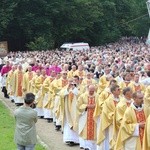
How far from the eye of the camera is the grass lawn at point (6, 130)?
13691mm

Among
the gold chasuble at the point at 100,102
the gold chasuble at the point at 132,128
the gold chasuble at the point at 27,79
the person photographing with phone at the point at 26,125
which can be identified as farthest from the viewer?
the gold chasuble at the point at 27,79

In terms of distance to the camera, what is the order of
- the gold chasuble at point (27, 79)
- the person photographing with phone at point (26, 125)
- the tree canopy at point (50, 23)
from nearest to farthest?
the person photographing with phone at point (26, 125) → the gold chasuble at point (27, 79) → the tree canopy at point (50, 23)

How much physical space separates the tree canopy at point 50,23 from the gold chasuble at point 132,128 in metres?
41.1

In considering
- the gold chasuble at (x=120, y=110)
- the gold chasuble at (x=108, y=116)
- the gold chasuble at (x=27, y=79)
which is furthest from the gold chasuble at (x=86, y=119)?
the gold chasuble at (x=27, y=79)

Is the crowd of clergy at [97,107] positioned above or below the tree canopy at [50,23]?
below

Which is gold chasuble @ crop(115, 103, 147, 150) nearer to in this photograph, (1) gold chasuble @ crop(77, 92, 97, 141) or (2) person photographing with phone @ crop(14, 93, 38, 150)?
(2) person photographing with phone @ crop(14, 93, 38, 150)

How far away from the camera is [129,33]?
277ft

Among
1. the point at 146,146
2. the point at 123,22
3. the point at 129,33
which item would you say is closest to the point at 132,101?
the point at 146,146

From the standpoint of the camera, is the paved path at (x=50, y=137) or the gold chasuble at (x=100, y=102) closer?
the gold chasuble at (x=100, y=102)

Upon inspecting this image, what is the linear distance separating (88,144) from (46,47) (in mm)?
38625

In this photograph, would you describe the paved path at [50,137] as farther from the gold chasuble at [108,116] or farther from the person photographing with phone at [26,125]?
the person photographing with phone at [26,125]

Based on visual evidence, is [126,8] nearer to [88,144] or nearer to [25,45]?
[25,45]

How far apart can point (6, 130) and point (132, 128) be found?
6.41 meters

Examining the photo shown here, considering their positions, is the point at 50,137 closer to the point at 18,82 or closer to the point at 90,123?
the point at 90,123
